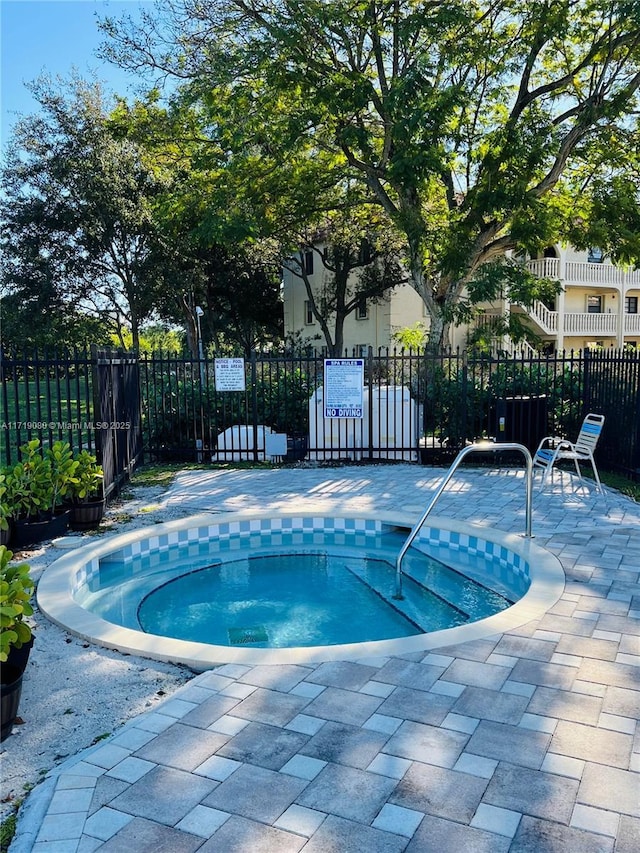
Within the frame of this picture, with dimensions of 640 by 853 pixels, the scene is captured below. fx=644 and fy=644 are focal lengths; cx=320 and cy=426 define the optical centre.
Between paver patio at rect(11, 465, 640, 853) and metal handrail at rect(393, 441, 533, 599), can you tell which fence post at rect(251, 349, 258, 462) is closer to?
metal handrail at rect(393, 441, 533, 599)

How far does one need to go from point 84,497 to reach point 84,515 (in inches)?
7.6

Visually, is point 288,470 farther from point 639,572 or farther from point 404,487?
point 639,572

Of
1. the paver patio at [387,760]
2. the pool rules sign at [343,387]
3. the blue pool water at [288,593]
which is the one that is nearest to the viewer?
the paver patio at [387,760]

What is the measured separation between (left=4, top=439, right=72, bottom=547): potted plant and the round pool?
54 cm

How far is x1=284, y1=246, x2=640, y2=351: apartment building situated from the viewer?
25812mm

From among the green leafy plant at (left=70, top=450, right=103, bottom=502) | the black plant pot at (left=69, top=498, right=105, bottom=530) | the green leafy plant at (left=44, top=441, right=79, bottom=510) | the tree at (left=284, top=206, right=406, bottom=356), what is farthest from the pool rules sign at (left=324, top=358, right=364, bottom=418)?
the tree at (left=284, top=206, right=406, bottom=356)

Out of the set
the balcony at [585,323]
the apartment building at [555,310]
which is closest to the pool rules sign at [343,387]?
the apartment building at [555,310]

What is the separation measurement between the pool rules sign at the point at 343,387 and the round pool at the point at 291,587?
341 centimetres

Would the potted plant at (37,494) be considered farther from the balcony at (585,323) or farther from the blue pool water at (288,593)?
the balcony at (585,323)

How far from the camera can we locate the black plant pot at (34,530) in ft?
20.2

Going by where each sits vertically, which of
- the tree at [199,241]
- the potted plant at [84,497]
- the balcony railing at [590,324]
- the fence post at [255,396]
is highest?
the tree at [199,241]

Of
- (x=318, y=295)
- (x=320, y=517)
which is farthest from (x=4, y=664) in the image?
(x=318, y=295)

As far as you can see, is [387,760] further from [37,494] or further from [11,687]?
[37,494]

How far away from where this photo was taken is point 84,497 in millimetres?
6840
